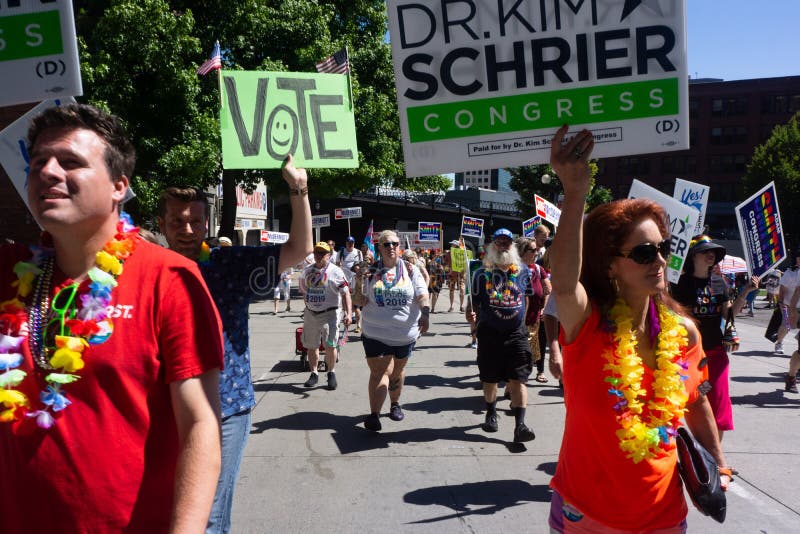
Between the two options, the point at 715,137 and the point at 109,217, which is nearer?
the point at 109,217

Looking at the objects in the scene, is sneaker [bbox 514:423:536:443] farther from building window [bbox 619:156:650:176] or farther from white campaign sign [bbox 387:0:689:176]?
building window [bbox 619:156:650:176]

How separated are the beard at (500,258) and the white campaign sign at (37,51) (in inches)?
168

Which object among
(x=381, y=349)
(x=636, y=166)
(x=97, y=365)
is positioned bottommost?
(x=381, y=349)

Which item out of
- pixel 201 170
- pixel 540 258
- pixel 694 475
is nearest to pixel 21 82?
pixel 694 475

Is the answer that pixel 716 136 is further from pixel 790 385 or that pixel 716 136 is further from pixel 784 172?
pixel 790 385

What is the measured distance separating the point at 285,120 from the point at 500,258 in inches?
146

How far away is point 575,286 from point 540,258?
7581mm

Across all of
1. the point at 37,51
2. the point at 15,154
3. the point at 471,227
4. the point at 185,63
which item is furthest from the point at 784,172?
the point at 37,51

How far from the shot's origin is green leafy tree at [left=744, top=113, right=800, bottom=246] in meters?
46.1

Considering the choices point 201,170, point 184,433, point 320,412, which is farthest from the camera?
point 201,170

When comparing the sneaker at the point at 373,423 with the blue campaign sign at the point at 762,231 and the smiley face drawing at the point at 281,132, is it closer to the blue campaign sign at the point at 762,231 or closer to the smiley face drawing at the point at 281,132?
the smiley face drawing at the point at 281,132

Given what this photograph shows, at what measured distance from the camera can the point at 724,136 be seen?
209 feet

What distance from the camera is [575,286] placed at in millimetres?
2180

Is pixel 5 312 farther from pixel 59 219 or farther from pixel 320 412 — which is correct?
pixel 320 412
